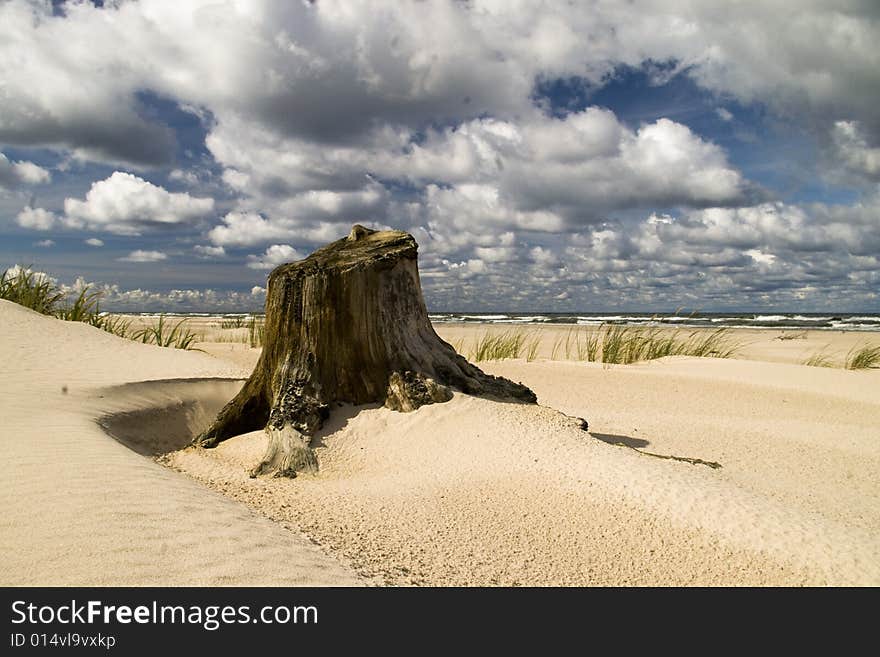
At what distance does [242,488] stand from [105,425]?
1879 mm

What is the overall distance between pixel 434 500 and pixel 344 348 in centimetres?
184

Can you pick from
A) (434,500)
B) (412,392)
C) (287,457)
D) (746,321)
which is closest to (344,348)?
(412,392)

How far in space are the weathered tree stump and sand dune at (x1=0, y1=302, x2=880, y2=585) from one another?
8.5 inches

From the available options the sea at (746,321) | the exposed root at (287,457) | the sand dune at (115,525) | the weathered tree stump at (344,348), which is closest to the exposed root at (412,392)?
the weathered tree stump at (344,348)

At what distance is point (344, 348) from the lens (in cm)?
502

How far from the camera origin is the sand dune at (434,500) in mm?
2555

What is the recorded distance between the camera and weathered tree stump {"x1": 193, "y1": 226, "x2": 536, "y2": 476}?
4.87 metres

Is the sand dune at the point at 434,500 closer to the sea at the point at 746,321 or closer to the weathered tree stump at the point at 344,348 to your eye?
the weathered tree stump at the point at 344,348

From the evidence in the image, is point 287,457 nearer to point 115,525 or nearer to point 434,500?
point 434,500

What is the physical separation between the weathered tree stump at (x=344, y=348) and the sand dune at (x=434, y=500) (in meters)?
0.22

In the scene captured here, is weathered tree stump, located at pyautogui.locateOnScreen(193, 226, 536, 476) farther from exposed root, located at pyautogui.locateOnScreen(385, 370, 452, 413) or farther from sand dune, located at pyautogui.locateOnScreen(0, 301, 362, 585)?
sand dune, located at pyautogui.locateOnScreen(0, 301, 362, 585)

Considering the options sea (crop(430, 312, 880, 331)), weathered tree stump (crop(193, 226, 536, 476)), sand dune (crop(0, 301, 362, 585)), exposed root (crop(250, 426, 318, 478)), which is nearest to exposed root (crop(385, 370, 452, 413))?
weathered tree stump (crop(193, 226, 536, 476))
